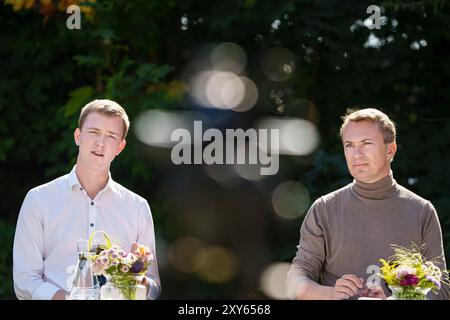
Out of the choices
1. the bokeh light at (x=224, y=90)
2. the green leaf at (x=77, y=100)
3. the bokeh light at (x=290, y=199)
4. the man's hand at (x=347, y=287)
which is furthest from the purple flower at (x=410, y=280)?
the green leaf at (x=77, y=100)

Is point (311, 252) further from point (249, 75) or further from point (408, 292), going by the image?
point (249, 75)

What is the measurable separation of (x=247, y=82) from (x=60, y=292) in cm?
459

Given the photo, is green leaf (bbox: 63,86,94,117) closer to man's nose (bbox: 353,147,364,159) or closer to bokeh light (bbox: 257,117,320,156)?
bokeh light (bbox: 257,117,320,156)

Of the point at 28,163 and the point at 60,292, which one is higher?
the point at 28,163

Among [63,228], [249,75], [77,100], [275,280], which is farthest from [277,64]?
[63,228]

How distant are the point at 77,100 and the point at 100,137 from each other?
396cm

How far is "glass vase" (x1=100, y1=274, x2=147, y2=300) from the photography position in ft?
9.77

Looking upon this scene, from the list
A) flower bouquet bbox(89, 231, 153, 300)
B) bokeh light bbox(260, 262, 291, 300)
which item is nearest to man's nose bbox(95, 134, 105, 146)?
flower bouquet bbox(89, 231, 153, 300)

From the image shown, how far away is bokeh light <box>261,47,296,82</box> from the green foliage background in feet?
0.18

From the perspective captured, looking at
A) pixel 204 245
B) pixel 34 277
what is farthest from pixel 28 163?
pixel 34 277

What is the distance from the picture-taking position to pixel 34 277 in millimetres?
3309
